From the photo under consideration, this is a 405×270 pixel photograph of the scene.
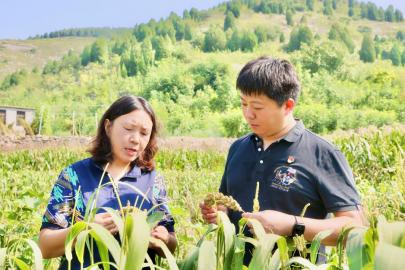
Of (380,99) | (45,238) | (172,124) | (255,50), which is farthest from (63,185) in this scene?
(255,50)

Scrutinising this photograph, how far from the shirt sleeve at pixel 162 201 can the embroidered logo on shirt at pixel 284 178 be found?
0.40 m

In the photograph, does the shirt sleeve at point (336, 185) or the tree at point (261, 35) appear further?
A: the tree at point (261, 35)

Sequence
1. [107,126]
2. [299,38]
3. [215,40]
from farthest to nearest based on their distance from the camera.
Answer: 1. [215,40]
2. [299,38]
3. [107,126]

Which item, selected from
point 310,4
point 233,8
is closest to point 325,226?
point 233,8

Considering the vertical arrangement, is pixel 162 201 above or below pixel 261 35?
below

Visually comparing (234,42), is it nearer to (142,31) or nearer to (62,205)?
(142,31)

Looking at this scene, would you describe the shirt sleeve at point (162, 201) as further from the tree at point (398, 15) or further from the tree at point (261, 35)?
the tree at point (398, 15)

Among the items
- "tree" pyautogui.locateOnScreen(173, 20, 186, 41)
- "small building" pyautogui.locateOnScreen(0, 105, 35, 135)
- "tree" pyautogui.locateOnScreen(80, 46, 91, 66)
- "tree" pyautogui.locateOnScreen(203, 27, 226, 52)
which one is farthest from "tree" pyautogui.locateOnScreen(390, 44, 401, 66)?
"small building" pyautogui.locateOnScreen(0, 105, 35, 135)

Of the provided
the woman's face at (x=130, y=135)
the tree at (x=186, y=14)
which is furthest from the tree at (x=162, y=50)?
the woman's face at (x=130, y=135)

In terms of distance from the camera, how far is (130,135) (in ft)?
6.97

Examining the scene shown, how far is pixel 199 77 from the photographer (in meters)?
68.2

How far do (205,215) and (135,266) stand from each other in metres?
0.90

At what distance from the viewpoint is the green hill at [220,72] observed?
52344 mm

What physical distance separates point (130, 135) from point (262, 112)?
1.62 ft
